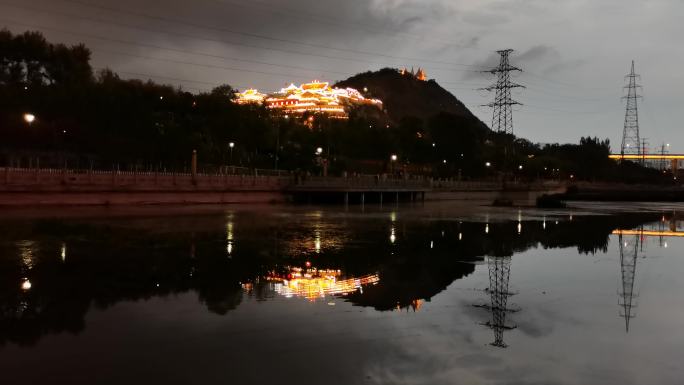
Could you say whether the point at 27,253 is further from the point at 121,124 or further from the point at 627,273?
the point at 121,124

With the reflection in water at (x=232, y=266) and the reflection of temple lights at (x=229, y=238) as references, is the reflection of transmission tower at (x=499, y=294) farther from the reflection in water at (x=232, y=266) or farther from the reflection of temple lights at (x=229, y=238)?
the reflection of temple lights at (x=229, y=238)

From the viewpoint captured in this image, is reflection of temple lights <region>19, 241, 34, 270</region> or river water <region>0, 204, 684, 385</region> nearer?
river water <region>0, 204, 684, 385</region>

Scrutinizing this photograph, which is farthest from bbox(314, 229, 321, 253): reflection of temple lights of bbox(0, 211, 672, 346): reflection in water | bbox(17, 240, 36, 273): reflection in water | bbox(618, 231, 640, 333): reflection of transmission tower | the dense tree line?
the dense tree line

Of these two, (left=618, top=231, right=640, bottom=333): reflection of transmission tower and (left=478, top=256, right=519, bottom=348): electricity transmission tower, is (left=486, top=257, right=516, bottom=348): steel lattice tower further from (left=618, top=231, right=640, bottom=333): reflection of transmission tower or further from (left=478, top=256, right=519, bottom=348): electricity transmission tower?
(left=618, top=231, right=640, bottom=333): reflection of transmission tower

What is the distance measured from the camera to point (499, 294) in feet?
52.4

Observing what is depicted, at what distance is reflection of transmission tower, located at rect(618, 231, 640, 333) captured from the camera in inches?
568

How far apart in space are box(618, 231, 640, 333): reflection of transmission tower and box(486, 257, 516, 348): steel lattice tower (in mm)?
2782

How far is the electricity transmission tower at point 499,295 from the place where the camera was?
39.6 feet

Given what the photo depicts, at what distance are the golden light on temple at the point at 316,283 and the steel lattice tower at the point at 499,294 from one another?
3.64m

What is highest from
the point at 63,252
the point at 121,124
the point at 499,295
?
the point at 121,124

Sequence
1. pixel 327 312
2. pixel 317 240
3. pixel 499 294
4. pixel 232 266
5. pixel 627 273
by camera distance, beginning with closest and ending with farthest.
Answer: pixel 327 312
pixel 499 294
pixel 232 266
pixel 627 273
pixel 317 240

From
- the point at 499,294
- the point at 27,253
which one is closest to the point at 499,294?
the point at 499,294

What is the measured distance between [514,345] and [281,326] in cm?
472

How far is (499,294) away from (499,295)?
14 cm
